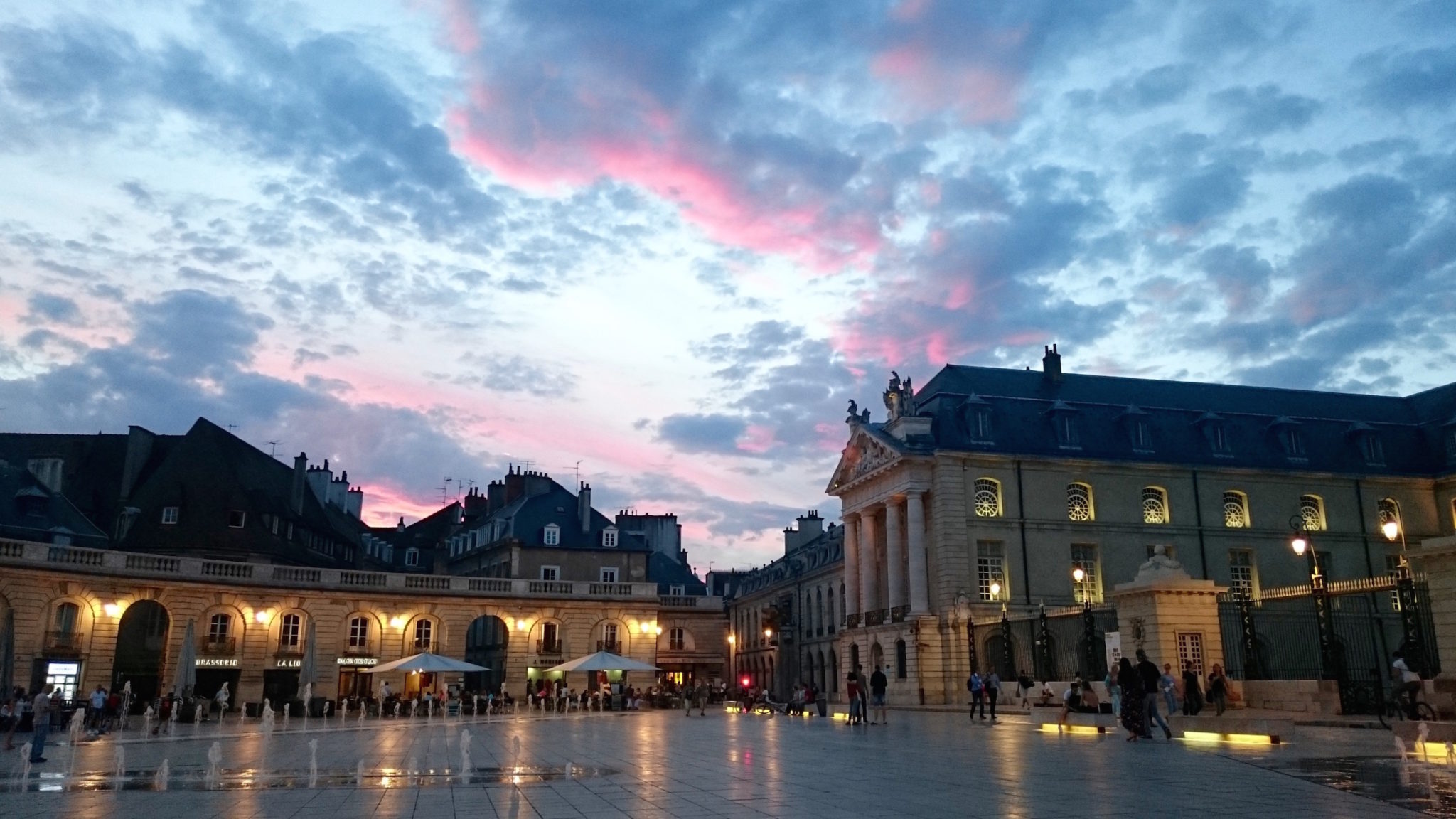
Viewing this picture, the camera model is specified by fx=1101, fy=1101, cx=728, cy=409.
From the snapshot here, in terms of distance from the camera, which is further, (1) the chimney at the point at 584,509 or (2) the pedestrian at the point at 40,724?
(1) the chimney at the point at 584,509

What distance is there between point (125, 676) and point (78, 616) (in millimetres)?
9625

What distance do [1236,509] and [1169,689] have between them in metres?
35.1

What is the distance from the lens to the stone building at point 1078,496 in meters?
49.9

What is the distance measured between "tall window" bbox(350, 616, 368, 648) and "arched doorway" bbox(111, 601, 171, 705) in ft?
27.3

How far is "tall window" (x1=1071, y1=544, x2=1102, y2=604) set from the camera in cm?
5075

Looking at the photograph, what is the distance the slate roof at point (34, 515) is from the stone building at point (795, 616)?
33656 millimetres

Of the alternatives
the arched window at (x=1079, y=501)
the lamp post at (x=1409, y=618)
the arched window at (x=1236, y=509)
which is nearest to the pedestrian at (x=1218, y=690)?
the lamp post at (x=1409, y=618)

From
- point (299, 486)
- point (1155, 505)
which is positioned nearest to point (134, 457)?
point (299, 486)

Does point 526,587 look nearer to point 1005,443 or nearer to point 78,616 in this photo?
point 78,616

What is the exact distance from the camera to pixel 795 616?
243 ft

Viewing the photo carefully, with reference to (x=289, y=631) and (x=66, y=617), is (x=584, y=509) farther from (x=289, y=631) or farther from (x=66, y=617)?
(x=66, y=617)

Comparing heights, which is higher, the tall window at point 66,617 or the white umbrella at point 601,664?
the tall window at point 66,617

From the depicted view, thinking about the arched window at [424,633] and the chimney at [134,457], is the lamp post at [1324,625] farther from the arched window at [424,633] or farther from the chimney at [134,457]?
the chimney at [134,457]

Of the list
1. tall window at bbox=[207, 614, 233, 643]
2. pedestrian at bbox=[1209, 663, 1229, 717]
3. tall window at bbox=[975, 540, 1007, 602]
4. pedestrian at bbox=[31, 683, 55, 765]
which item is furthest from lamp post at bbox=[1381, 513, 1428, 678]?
tall window at bbox=[207, 614, 233, 643]
